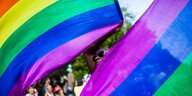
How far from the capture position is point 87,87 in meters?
5.18

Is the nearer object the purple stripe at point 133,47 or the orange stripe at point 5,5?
the purple stripe at point 133,47

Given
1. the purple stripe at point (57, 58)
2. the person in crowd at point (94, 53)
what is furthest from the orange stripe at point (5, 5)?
the person in crowd at point (94, 53)

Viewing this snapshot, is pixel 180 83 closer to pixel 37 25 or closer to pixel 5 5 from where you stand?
pixel 37 25

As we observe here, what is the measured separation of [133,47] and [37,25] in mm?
1830

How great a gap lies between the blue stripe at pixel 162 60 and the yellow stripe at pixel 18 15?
192 cm

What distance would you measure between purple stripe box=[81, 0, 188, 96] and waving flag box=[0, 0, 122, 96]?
0.94 metres

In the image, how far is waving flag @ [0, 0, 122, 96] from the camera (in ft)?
20.2

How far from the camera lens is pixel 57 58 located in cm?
629

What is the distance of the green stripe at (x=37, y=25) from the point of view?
21.0ft

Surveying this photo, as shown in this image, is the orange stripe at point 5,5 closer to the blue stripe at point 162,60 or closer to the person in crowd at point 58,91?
the blue stripe at point 162,60

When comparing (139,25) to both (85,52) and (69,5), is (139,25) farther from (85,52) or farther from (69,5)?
(69,5)

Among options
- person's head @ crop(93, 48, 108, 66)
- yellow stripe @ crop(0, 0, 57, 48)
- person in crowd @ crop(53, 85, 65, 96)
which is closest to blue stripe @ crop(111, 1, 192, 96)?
person's head @ crop(93, 48, 108, 66)

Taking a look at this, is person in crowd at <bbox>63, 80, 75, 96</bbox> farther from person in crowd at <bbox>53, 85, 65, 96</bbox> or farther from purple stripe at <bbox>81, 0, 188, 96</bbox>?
purple stripe at <bbox>81, 0, 188, 96</bbox>

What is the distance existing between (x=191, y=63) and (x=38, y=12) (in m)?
2.31
